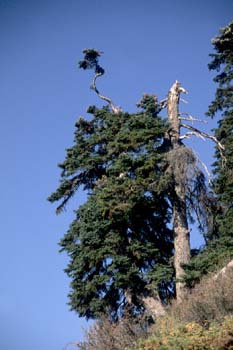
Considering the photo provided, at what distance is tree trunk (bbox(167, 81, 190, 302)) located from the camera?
622 inches

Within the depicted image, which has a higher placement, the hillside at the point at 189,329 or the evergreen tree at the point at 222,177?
the evergreen tree at the point at 222,177

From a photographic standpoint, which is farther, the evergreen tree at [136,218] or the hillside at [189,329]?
the evergreen tree at [136,218]

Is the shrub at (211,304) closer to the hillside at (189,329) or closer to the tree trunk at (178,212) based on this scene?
the hillside at (189,329)

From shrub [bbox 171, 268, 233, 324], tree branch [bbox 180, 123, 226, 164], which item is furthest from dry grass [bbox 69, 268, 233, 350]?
tree branch [bbox 180, 123, 226, 164]

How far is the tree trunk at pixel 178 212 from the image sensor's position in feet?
51.8

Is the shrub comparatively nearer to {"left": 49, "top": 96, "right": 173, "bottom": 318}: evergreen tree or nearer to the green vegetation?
the green vegetation

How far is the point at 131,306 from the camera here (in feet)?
52.5

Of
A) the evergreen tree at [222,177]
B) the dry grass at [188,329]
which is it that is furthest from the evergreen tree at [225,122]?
the dry grass at [188,329]

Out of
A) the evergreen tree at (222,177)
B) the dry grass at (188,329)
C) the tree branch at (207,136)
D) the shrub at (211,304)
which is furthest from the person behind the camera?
the tree branch at (207,136)

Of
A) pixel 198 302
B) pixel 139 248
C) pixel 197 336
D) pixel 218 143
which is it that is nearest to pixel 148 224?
pixel 139 248

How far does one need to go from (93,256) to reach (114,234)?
1.07 metres

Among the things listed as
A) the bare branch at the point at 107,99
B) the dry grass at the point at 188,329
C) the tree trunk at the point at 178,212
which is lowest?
the dry grass at the point at 188,329

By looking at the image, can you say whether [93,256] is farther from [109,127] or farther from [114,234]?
[109,127]

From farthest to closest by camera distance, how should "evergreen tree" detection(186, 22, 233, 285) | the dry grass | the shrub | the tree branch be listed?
the tree branch, "evergreen tree" detection(186, 22, 233, 285), the shrub, the dry grass
